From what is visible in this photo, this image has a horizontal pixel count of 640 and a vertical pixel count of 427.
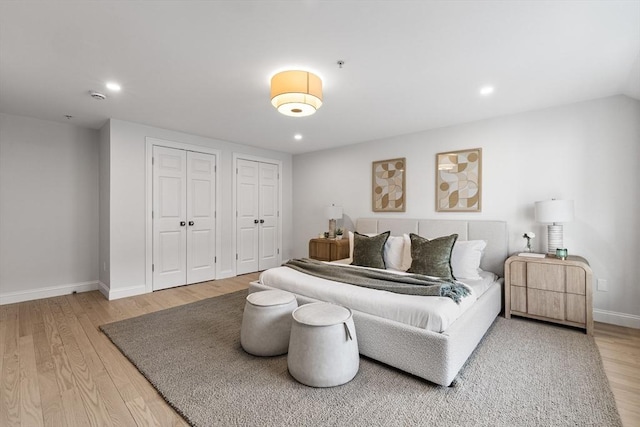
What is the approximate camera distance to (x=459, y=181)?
3.93m

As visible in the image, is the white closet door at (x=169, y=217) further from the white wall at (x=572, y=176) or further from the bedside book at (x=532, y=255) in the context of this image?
the bedside book at (x=532, y=255)

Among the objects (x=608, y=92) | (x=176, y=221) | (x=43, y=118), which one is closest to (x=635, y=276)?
(x=608, y=92)

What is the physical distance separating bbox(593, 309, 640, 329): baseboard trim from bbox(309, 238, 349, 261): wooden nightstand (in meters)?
3.11

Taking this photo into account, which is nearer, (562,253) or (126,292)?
(562,253)

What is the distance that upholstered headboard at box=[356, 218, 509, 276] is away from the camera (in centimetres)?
351

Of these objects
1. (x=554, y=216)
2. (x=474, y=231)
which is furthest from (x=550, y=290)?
(x=474, y=231)

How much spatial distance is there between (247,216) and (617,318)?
510 cm

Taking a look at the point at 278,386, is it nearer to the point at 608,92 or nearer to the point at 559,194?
the point at 559,194

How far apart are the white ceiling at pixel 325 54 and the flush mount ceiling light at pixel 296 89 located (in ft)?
0.25

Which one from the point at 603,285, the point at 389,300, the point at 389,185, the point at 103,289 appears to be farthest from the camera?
the point at 389,185

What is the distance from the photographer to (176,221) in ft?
14.6

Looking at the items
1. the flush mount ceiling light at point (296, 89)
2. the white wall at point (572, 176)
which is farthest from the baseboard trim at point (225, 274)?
Answer: the flush mount ceiling light at point (296, 89)

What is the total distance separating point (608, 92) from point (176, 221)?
5480mm

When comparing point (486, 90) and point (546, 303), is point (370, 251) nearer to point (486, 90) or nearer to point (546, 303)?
point (546, 303)
